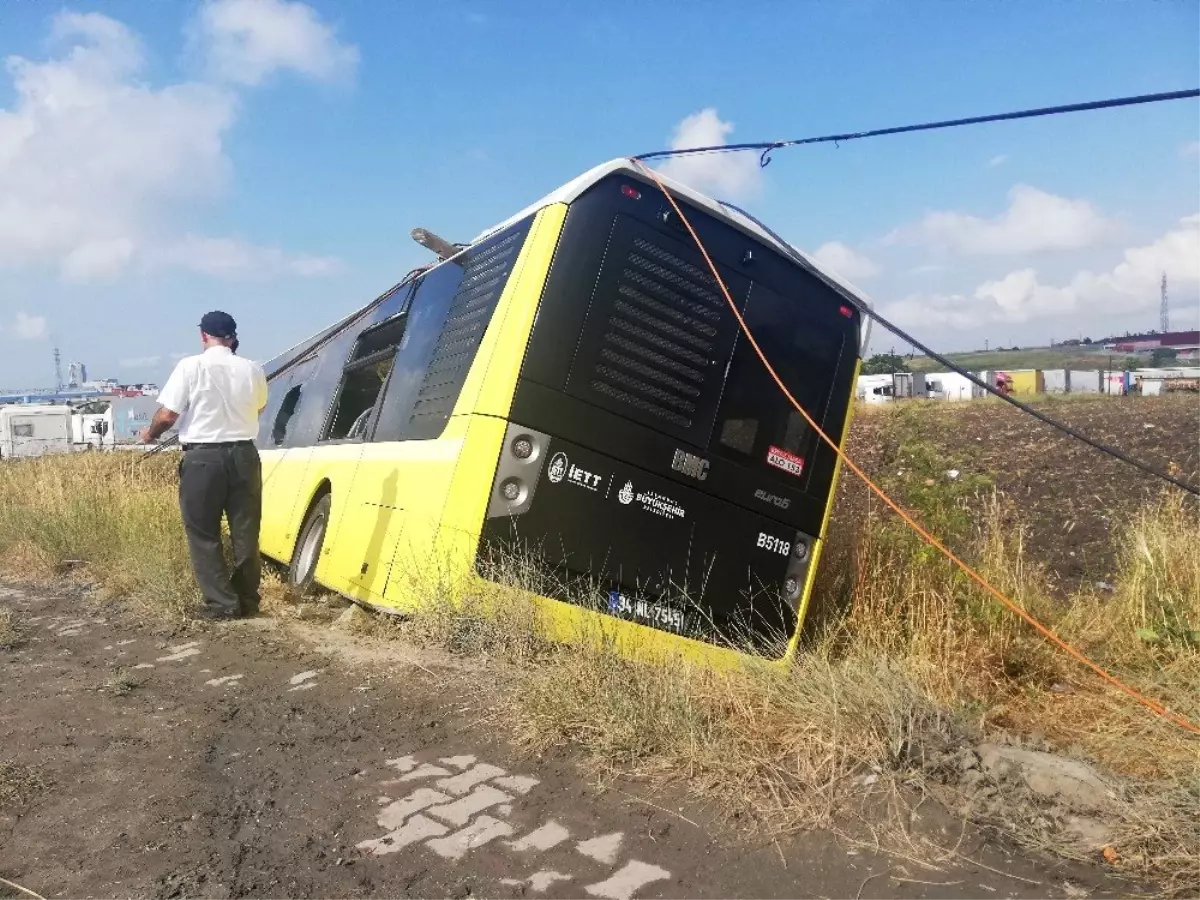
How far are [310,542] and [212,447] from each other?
1.56m

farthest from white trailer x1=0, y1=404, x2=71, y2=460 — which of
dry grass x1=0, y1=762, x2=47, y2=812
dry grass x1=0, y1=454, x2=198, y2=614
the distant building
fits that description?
the distant building

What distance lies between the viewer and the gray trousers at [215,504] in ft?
21.2

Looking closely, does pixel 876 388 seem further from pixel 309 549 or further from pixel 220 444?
pixel 220 444

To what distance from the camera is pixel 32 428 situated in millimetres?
49000

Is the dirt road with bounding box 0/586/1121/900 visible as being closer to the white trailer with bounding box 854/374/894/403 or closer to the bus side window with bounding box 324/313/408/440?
the bus side window with bounding box 324/313/408/440

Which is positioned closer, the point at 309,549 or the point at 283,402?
the point at 309,549

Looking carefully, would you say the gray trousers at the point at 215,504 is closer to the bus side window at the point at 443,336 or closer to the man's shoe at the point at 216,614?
the man's shoe at the point at 216,614

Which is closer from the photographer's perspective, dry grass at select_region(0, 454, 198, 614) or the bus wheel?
dry grass at select_region(0, 454, 198, 614)

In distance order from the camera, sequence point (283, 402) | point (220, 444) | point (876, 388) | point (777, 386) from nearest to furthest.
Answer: point (777, 386) < point (220, 444) < point (283, 402) < point (876, 388)

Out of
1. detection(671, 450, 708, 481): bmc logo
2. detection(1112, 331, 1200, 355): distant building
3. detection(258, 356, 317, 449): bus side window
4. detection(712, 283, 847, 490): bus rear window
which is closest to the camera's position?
detection(671, 450, 708, 481): bmc logo

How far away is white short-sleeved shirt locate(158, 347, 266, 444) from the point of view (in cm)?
643

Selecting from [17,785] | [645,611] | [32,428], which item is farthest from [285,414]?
[32,428]

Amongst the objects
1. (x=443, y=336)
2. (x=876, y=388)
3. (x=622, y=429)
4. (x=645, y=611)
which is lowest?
(x=645, y=611)

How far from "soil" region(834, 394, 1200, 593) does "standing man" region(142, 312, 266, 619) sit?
4.65 metres
